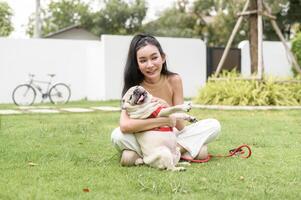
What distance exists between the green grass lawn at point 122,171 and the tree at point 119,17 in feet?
93.4

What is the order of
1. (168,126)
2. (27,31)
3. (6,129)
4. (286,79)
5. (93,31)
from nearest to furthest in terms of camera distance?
(168,126)
(6,129)
(286,79)
(93,31)
(27,31)

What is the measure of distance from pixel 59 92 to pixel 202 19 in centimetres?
2303

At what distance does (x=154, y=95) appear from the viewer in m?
4.09

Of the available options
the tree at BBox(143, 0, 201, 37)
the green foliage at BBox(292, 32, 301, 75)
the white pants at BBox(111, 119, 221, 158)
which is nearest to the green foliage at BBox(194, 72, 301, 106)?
the green foliage at BBox(292, 32, 301, 75)

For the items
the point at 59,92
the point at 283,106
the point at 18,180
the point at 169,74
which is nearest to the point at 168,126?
the point at 169,74

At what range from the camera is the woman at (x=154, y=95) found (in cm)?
383

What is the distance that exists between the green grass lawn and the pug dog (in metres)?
0.11

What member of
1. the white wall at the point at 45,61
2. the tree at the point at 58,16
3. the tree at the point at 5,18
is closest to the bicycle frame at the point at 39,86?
the white wall at the point at 45,61

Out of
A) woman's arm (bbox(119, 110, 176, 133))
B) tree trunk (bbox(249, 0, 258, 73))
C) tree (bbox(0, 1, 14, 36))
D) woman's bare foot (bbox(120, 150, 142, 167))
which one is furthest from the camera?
tree (bbox(0, 1, 14, 36))

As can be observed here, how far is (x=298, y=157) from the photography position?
4.38m

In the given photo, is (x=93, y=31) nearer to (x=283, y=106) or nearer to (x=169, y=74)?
(x=283, y=106)

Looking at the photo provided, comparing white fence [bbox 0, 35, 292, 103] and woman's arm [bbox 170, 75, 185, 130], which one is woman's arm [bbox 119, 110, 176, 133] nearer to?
woman's arm [bbox 170, 75, 185, 130]

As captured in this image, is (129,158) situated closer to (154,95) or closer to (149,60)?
(154,95)

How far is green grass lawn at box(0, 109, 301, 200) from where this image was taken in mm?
2967
